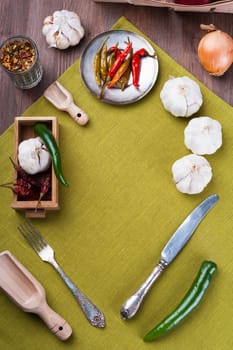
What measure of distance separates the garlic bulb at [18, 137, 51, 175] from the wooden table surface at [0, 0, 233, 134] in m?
0.22

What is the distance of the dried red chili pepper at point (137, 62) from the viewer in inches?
59.2

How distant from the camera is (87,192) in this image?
4.85 feet

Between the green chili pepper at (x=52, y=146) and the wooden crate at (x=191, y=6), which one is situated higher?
the wooden crate at (x=191, y=6)

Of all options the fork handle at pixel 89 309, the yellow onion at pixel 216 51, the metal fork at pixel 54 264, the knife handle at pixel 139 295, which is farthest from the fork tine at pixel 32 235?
the yellow onion at pixel 216 51

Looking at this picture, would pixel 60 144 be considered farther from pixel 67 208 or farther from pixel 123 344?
pixel 123 344

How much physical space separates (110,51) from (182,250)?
0.54 meters

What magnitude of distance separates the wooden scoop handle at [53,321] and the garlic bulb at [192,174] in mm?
427

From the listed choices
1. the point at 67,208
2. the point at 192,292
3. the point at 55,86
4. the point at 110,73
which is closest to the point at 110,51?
the point at 110,73

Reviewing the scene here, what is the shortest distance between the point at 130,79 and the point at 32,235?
0.47 m

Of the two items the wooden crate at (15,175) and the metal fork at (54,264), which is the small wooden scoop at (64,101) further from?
the metal fork at (54,264)

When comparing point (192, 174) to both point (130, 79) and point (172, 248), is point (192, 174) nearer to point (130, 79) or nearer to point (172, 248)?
point (172, 248)

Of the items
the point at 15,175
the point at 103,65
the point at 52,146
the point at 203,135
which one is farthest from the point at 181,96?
the point at 15,175

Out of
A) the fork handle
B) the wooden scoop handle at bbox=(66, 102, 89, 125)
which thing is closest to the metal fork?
the fork handle

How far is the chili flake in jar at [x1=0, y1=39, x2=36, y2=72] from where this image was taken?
1.46m
